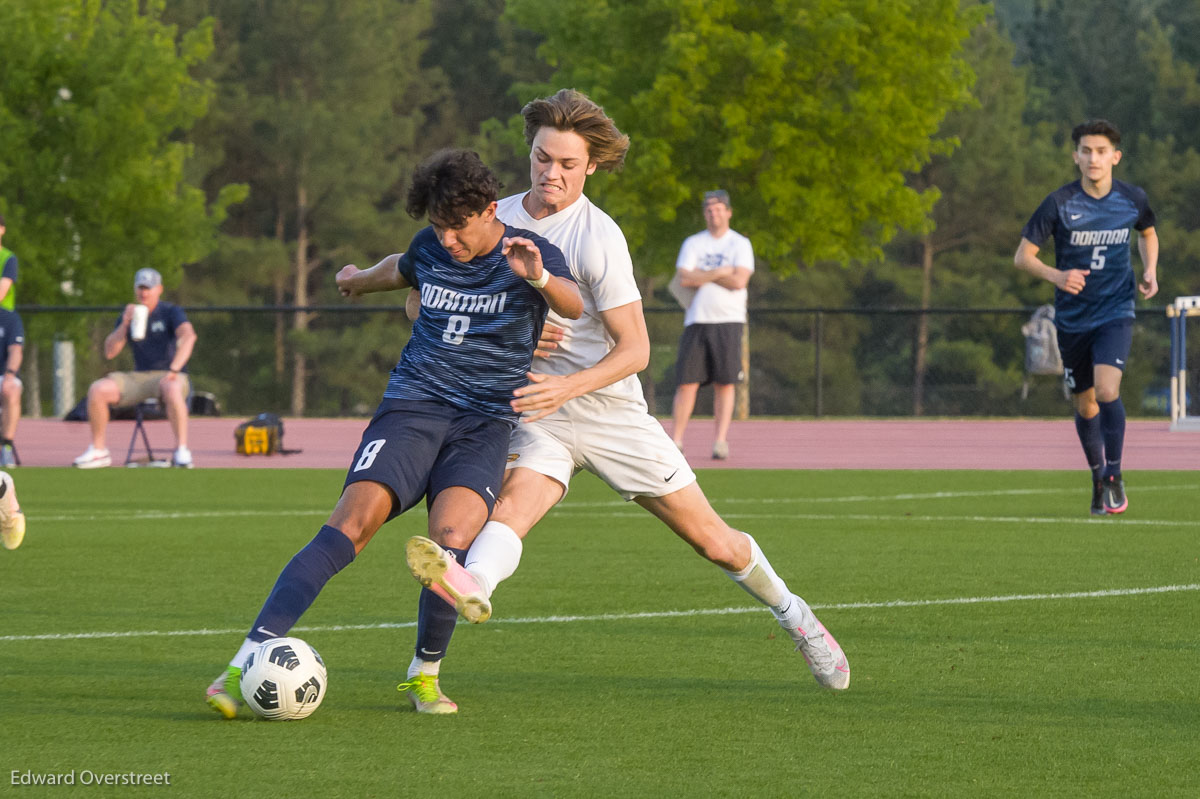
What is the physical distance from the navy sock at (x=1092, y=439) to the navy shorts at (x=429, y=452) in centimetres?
642

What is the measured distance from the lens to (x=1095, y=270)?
35.1 ft

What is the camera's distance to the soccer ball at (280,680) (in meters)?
4.83

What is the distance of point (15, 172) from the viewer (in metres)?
30.8

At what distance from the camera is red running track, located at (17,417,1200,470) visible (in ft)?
56.5

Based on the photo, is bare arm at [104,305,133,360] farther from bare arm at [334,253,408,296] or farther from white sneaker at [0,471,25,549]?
bare arm at [334,253,408,296]

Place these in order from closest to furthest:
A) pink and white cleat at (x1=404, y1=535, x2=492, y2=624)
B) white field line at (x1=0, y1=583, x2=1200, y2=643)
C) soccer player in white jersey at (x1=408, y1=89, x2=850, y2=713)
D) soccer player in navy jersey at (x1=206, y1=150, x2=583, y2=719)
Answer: pink and white cleat at (x1=404, y1=535, x2=492, y2=624)
soccer player in navy jersey at (x1=206, y1=150, x2=583, y2=719)
soccer player in white jersey at (x1=408, y1=89, x2=850, y2=713)
white field line at (x1=0, y1=583, x2=1200, y2=643)

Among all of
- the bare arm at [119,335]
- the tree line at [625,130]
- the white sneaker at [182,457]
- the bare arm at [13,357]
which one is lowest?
the white sneaker at [182,457]

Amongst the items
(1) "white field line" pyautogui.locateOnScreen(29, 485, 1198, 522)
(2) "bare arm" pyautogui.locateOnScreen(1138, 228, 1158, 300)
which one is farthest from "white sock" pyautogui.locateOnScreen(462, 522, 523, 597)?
(2) "bare arm" pyautogui.locateOnScreen(1138, 228, 1158, 300)

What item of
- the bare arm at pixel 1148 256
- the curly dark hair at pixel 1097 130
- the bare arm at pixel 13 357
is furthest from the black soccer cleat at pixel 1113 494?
the bare arm at pixel 13 357

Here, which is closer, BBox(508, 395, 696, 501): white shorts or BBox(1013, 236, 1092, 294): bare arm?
BBox(508, 395, 696, 501): white shorts

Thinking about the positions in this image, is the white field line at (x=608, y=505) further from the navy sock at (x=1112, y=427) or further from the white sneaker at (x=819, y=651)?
the white sneaker at (x=819, y=651)

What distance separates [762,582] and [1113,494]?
6209 millimetres

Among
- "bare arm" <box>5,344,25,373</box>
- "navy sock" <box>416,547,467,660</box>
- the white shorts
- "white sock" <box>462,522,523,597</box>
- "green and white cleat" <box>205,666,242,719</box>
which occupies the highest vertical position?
"bare arm" <box>5,344,25,373</box>

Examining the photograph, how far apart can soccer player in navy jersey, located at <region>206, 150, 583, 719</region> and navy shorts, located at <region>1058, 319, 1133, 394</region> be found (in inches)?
242
